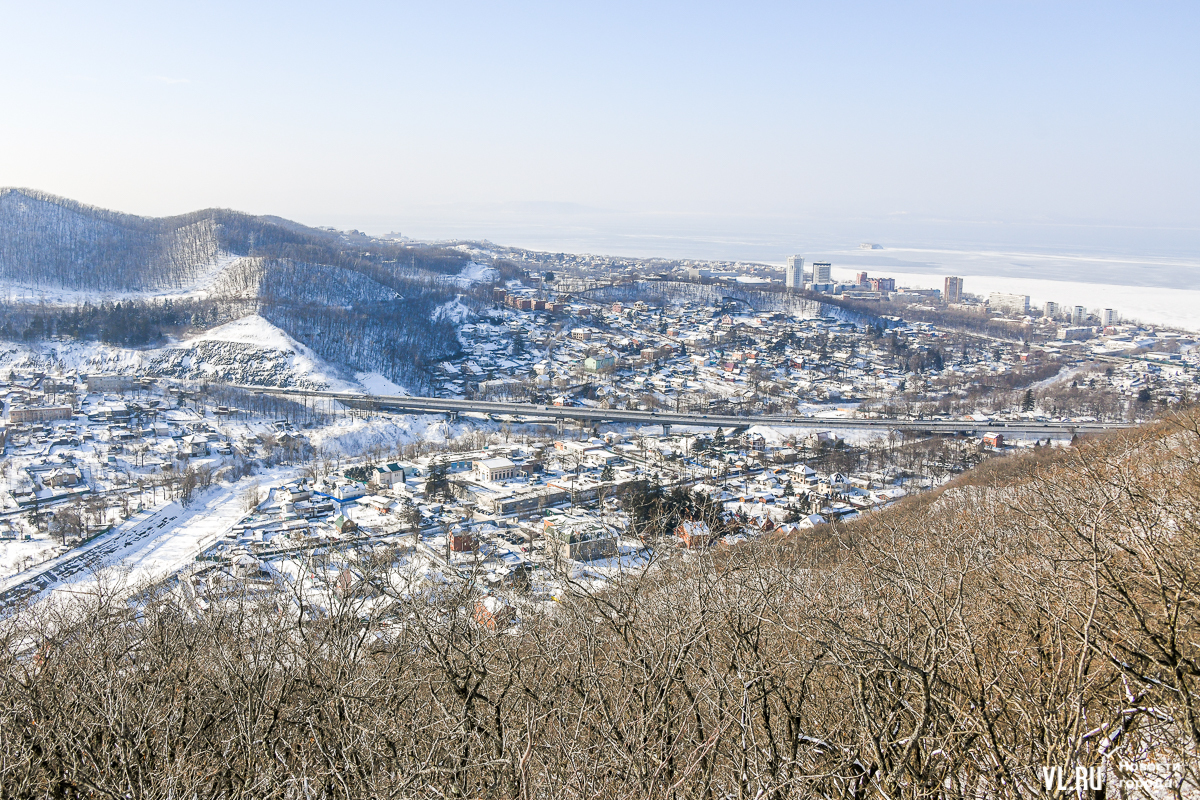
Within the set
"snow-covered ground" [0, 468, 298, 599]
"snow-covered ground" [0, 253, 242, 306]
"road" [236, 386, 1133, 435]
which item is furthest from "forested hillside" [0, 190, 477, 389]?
"snow-covered ground" [0, 468, 298, 599]

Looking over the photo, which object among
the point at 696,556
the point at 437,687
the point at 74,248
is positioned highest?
the point at 74,248

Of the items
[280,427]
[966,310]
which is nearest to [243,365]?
[280,427]

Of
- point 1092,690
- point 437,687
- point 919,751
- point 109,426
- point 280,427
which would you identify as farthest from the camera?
point 280,427

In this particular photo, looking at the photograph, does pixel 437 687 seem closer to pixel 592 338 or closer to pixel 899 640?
pixel 899 640

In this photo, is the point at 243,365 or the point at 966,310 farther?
the point at 966,310

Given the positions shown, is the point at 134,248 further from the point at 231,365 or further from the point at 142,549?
the point at 142,549

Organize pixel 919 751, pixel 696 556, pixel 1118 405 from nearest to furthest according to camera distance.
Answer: pixel 919 751, pixel 696 556, pixel 1118 405
